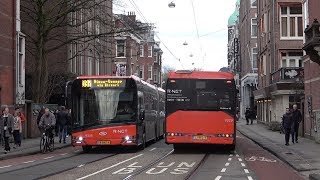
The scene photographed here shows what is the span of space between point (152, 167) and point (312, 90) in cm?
1561

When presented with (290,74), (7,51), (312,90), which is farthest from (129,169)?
(290,74)

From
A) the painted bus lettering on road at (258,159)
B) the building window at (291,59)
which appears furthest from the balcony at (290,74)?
the painted bus lettering on road at (258,159)

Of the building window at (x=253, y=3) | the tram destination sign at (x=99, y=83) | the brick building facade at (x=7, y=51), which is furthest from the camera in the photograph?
the building window at (x=253, y=3)

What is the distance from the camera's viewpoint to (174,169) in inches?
633

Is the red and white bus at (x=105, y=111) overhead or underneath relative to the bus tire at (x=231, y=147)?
overhead

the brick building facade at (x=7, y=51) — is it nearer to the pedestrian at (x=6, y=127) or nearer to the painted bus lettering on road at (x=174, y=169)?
the pedestrian at (x=6, y=127)

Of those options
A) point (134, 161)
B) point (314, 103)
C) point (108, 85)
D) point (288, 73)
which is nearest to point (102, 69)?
point (288, 73)

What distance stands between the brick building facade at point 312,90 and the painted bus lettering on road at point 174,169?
11.6 m

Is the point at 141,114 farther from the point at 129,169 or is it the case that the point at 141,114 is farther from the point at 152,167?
the point at 129,169

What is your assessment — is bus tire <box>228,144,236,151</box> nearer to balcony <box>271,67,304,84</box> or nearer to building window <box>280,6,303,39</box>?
balcony <box>271,67,304,84</box>

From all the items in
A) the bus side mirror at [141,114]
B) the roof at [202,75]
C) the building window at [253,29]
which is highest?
the building window at [253,29]

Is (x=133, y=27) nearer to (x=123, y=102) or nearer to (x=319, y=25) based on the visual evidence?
(x=123, y=102)

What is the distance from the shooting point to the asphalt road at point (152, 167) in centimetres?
1445

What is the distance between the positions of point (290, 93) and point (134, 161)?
86.8 feet
